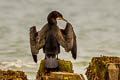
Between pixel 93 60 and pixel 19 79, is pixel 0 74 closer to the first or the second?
pixel 19 79

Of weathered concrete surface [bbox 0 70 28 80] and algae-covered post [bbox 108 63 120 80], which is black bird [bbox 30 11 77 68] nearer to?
algae-covered post [bbox 108 63 120 80]

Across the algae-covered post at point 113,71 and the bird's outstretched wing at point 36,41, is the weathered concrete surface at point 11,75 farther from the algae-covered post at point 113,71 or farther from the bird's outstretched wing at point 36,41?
the algae-covered post at point 113,71

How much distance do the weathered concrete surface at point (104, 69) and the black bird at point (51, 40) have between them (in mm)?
1760

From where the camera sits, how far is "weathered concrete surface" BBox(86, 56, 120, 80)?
15.7 meters

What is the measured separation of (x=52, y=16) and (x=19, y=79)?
4.14 metres

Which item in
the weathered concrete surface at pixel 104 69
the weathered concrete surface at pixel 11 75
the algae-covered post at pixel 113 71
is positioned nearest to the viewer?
the weathered concrete surface at pixel 11 75

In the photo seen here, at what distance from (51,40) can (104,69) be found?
266cm

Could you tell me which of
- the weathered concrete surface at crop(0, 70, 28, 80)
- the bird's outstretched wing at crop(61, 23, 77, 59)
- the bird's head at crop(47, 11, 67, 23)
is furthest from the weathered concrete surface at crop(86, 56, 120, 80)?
the weathered concrete surface at crop(0, 70, 28, 80)

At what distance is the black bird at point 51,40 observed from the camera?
16156 millimetres

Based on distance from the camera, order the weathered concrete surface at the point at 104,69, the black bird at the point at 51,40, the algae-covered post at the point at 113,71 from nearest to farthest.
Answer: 1. the algae-covered post at the point at 113,71
2. the weathered concrete surface at the point at 104,69
3. the black bird at the point at 51,40

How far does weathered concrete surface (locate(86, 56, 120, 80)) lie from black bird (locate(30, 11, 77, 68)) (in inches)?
69.3

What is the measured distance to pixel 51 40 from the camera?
1625cm

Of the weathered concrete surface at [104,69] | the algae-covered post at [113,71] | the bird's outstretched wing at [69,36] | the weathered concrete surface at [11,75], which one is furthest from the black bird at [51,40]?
the weathered concrete surface at [11,75]

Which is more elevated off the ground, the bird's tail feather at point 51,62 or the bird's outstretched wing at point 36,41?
the bird's outstretched wing at point 36,41
